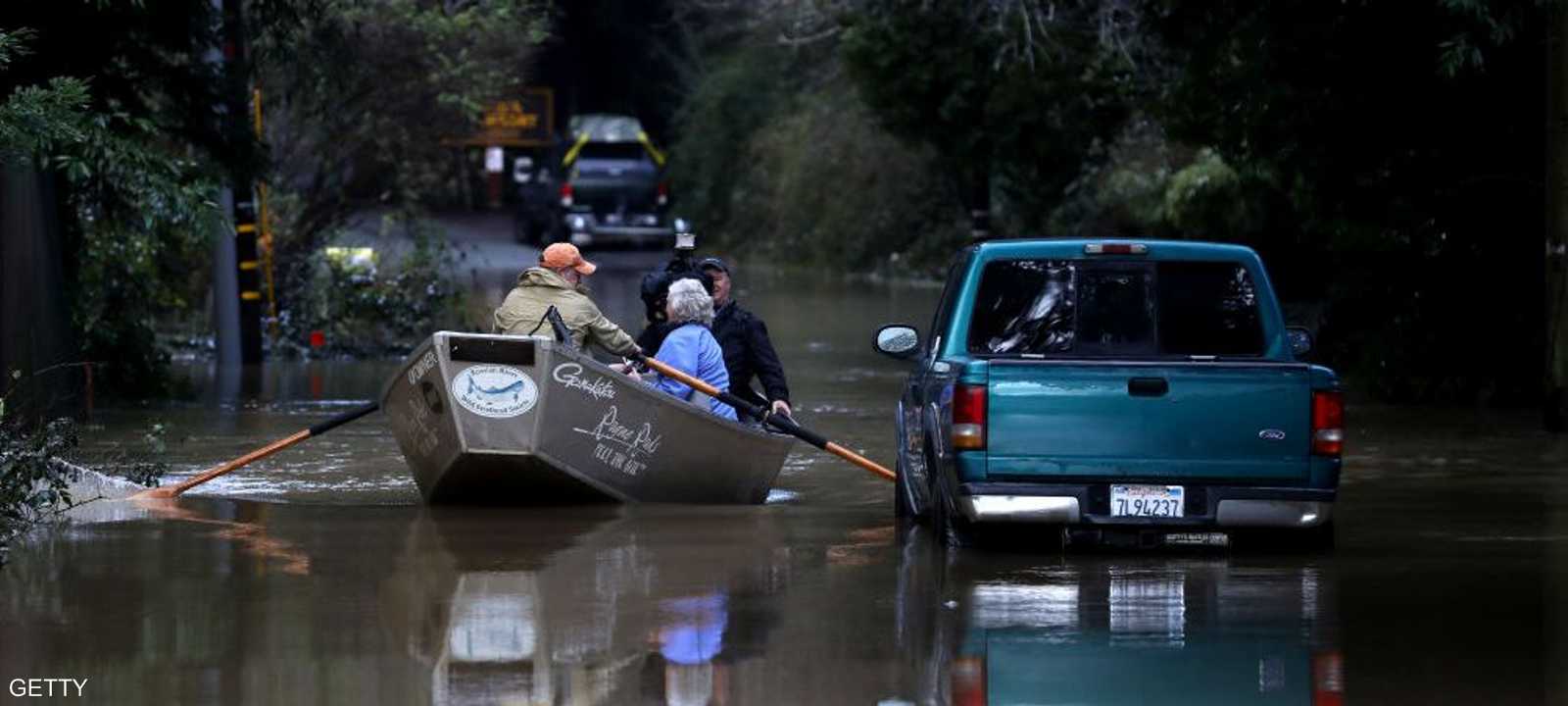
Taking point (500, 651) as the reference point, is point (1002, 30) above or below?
above

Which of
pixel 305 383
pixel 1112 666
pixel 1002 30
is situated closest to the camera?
pixel 1112 666

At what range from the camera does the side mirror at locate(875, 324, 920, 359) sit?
13.9 m

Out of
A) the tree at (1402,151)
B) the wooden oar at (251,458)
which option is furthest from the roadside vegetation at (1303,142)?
the wooden oar at (251,458)

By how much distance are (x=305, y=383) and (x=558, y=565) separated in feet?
43.8

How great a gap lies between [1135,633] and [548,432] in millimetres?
4724

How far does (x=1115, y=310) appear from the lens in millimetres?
13148

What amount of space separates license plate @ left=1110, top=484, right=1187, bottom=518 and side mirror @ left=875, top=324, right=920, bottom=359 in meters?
1.86

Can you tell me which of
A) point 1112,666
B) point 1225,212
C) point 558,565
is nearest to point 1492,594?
point 1112,666

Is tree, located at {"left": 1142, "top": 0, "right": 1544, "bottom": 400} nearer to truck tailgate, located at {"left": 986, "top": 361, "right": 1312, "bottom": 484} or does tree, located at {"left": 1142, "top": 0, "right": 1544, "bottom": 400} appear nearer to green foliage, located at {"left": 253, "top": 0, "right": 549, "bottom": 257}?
truck tailgate, located at {"left": 986, "top": 361, "right": 1312, "bottom": 484}

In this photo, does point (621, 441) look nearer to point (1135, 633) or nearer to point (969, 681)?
point (1135, 633)

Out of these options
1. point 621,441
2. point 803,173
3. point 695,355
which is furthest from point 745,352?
point 803,173

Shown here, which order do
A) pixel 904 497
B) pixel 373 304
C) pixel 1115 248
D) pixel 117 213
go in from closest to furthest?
pixel 1115 248
pixel 904 497
pixel 117 213
pixel 373 304

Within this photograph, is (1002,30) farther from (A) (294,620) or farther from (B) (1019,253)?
(A) (294,620)

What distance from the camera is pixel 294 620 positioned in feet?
35.5
